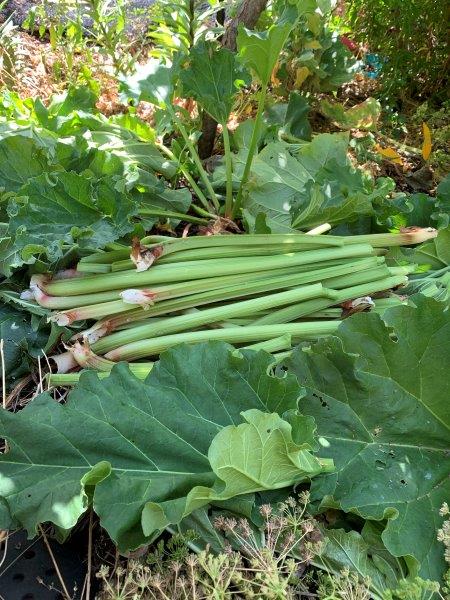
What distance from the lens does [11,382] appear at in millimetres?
1617

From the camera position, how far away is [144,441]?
1.24m

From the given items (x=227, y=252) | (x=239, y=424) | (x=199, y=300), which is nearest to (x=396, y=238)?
(x=227, y=252)

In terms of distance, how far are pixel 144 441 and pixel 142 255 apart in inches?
22.3

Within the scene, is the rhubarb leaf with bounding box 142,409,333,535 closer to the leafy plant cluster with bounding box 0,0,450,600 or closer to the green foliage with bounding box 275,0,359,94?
the leafy plant cluster with bounding box 0,0,450,600

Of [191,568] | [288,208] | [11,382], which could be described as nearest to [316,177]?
[288,208]

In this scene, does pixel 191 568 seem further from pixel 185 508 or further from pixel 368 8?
pixel 368 8

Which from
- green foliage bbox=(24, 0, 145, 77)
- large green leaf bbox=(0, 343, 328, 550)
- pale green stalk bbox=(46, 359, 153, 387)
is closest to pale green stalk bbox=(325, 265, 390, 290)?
large green leaf bbox=(0, 343, 328, 550)

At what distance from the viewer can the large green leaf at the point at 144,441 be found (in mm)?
1119

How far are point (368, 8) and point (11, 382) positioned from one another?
2.64 metres

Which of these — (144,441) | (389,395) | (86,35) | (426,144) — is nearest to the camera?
(144,441)

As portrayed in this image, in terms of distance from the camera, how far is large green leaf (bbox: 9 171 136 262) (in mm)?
1514

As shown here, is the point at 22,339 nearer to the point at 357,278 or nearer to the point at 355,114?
the point at 357,278

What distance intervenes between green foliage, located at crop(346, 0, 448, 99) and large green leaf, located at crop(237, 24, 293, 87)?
151 centimetres

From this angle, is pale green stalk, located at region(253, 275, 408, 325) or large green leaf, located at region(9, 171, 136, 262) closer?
large green leaf, located at region(9, 171, 136, 262)
